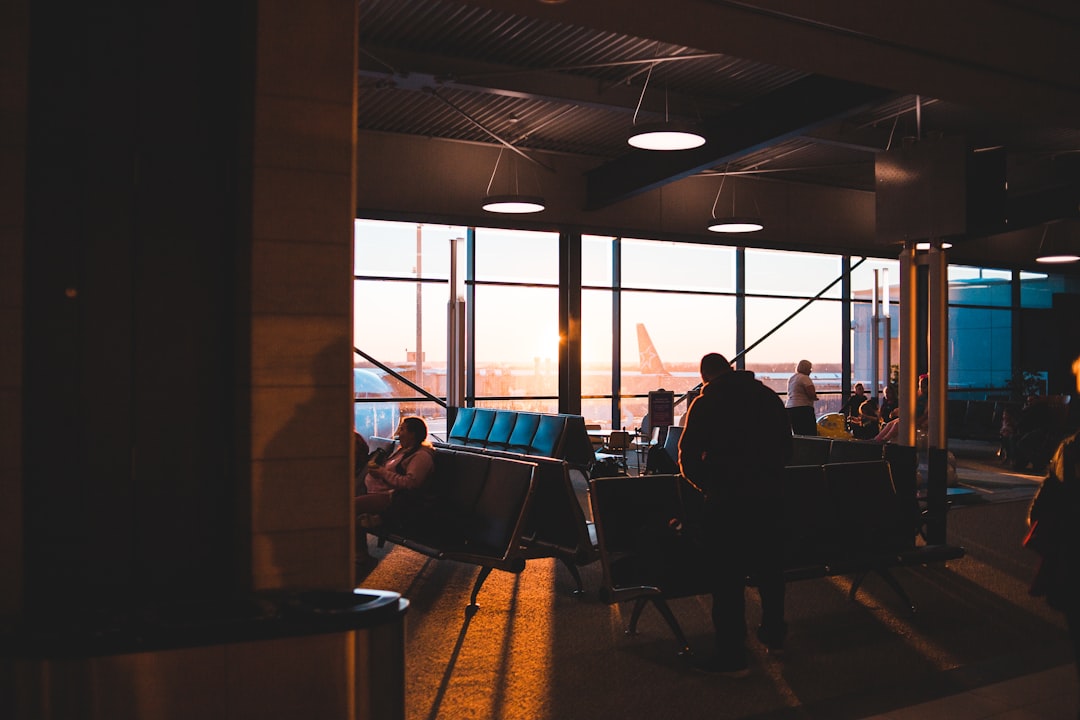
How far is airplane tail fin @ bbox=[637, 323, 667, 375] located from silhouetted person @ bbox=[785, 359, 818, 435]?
4908 mm

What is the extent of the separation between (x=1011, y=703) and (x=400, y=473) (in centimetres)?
435

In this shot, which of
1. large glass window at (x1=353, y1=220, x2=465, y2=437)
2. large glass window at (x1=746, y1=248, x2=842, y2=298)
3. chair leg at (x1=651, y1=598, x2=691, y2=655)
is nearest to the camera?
chair leg at (x1=651, y1=598, x2=691, y2=655)

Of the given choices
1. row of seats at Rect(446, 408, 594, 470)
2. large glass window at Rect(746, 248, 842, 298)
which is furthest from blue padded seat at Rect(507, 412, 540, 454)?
large glass window at Rect(746, 248, 842, 298)

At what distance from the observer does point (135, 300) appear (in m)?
3.58

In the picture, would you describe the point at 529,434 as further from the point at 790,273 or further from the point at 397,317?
the point at 790,273

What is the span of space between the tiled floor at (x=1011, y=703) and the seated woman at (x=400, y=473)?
146 inches

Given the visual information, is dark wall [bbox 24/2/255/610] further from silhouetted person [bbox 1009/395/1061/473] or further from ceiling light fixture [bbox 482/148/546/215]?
silhouetted person [bbox 1009/395/1061/473]

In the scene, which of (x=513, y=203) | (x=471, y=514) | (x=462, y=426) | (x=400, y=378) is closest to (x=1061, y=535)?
(x=471, y=514)

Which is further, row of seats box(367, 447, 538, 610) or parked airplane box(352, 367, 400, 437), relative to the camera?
parked airplane box(352, 367, 400, 437)

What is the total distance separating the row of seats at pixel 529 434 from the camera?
11.9 metres

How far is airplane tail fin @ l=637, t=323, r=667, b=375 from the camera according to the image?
1825cm

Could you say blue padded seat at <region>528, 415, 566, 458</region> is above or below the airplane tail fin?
below

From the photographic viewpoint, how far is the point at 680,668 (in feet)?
16.5

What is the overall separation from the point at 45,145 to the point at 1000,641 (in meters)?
5.64
